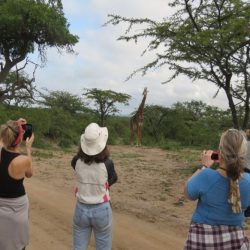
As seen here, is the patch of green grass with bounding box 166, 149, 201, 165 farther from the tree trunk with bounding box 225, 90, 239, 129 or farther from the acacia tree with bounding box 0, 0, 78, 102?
the acacia tree with bounding box 0, 0, 78, 102

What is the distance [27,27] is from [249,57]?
11.7m

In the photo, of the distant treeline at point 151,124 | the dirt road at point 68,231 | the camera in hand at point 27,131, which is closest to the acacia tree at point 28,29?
the distant treeline at point 151,124

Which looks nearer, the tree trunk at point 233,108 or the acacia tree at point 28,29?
the tree trunk at point 233,108

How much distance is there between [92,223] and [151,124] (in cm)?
2852

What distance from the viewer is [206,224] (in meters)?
3.17

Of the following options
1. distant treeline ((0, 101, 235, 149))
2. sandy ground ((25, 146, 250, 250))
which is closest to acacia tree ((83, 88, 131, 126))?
distant treeline ((0, 101, 235, 149))

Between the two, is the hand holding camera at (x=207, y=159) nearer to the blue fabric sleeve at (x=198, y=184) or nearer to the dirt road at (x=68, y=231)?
the blue fabric sleeve at (x=198, y=184)

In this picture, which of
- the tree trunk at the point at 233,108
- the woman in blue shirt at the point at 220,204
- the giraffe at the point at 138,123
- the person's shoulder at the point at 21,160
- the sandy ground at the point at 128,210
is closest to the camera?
the woman in blue shirt at the point at 220,204

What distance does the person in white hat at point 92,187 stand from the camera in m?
4.14

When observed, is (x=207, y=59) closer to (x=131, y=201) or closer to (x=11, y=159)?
(x=131, y=201)

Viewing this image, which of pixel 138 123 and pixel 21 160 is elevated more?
pixel 138 123

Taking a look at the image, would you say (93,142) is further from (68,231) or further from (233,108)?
(233,108)

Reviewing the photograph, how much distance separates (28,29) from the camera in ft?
68.7

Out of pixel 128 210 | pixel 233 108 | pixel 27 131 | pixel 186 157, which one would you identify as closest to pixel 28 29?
pixel 186 157
